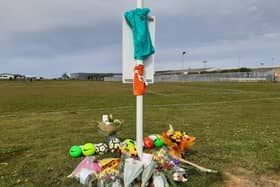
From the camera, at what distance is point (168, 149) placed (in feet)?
13.2

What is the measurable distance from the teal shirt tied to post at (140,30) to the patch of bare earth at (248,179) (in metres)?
2.04

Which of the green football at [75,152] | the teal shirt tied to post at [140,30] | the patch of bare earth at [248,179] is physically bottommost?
the patch of bare earth at [248,179]

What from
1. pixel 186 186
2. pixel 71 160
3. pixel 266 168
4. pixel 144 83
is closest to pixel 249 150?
pixel 266 168

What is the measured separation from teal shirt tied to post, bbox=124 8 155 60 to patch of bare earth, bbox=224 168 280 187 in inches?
80.2

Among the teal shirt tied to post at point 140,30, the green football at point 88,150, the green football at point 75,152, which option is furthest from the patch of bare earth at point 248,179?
the green football at point 75,152

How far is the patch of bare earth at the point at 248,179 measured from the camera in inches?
136

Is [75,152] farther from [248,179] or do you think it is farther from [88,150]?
[248,179]

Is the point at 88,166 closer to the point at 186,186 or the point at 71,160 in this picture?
the point at 71,160

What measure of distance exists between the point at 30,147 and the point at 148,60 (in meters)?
3.56

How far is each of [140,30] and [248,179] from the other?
2.50 m

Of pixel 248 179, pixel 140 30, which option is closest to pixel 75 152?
pixel 140 30

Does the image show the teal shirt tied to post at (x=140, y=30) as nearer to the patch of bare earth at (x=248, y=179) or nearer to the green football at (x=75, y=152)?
the patch of bare earth at (x=248, y=179)

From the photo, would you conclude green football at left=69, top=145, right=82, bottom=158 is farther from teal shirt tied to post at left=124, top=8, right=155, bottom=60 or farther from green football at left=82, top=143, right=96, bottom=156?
teal shirt tied to post at left=124, top=8, right=155, bottom=60

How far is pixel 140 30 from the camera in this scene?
3.19 metres
